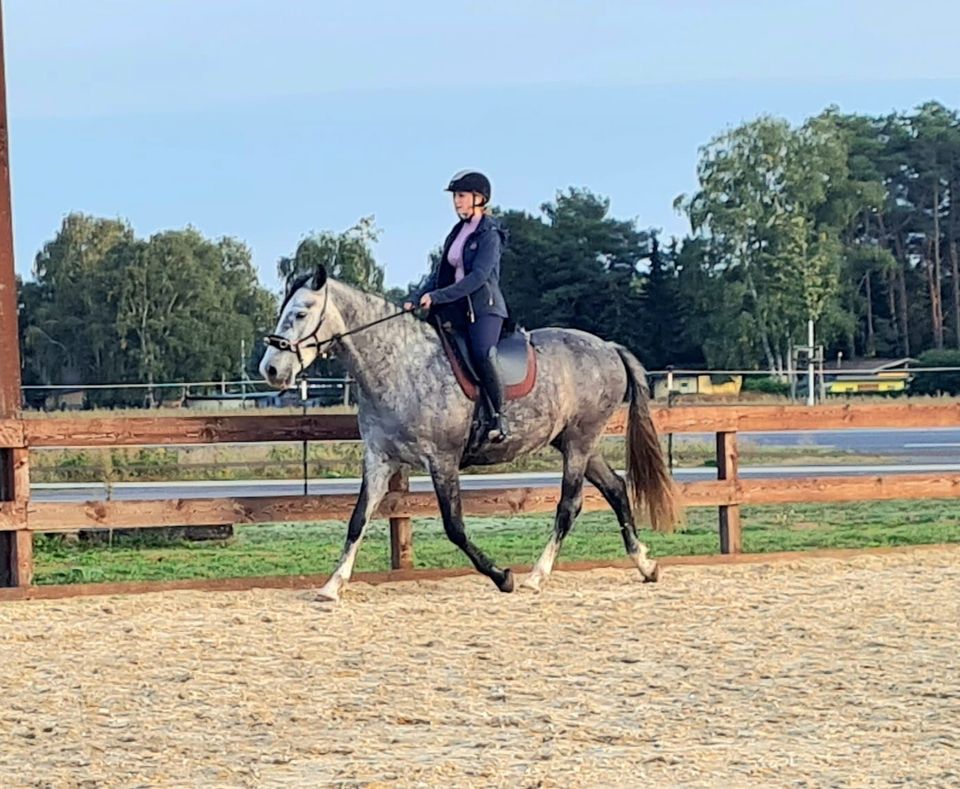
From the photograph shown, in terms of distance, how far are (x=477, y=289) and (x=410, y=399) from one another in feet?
2.46

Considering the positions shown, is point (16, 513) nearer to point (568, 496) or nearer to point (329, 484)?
point (568, 496)

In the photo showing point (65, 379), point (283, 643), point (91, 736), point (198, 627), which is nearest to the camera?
point (91, 736)

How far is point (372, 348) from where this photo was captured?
8703 millimetres

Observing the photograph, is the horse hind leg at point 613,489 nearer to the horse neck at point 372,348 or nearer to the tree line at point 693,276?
the horse neck at point 372,348

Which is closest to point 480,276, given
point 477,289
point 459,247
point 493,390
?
point 477,289

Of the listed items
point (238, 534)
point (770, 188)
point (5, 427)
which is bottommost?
point (238, 534)

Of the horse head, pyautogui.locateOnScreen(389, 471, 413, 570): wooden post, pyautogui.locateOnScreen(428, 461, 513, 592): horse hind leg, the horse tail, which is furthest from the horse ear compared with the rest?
the horse tail

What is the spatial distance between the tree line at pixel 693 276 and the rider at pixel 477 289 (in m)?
37.5

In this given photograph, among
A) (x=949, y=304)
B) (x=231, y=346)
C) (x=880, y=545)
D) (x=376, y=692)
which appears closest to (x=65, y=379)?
(x=231, y=346)

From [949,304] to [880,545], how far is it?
5121cm

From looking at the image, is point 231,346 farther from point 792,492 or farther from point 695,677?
point 695,677

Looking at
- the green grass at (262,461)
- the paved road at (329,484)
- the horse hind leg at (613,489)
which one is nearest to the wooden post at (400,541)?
the horse hind leg at (613,489)

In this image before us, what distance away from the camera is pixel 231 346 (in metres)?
55.6

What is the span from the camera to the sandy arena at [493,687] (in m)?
4.75
